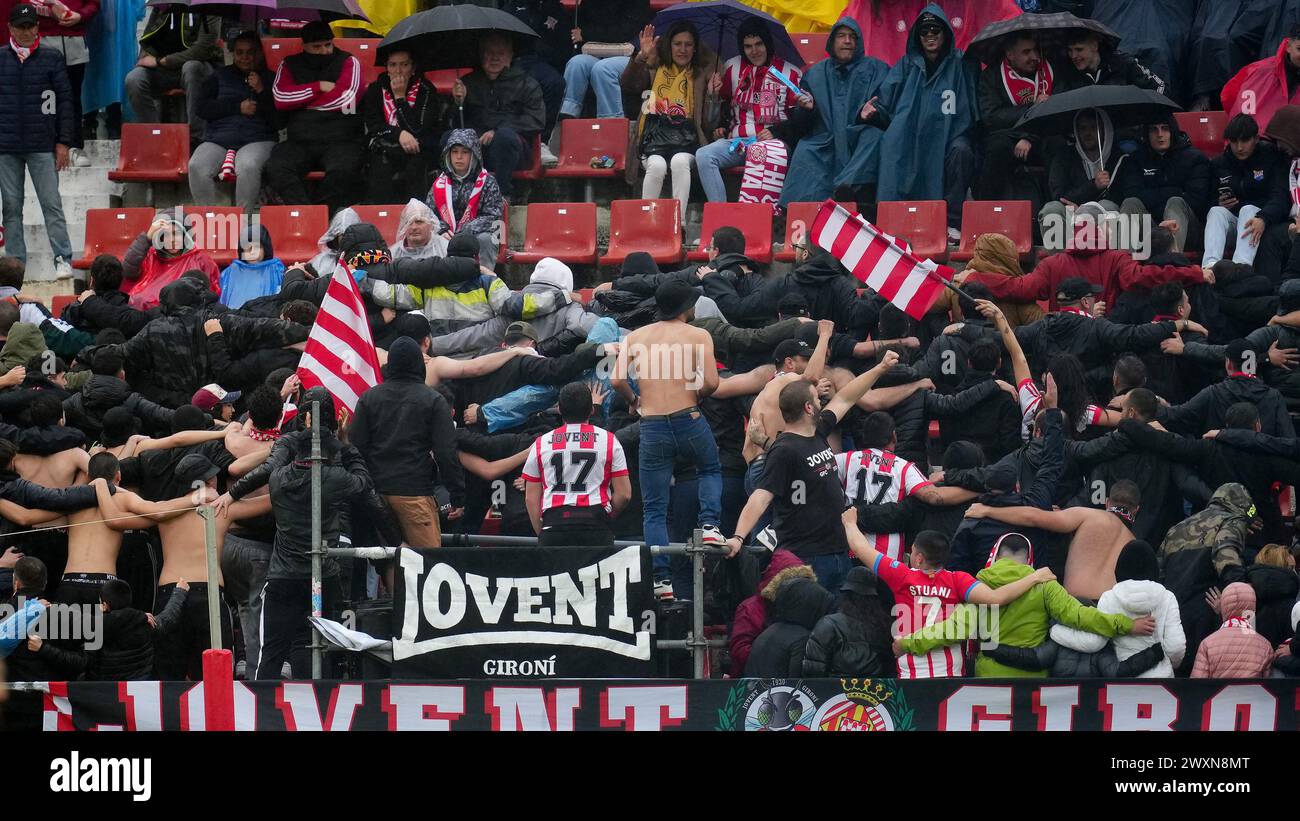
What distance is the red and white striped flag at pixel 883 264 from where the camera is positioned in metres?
13.8

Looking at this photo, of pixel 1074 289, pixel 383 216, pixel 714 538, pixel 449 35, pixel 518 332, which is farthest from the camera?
pixel 449 35

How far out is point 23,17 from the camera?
1736 centimetres

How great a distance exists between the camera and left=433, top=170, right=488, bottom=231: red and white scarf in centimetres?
1617

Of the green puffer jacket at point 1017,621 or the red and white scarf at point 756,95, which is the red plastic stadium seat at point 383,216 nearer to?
the red and white scarf at point 756,95

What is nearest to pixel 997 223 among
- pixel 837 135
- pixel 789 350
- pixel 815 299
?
pixel 837 135

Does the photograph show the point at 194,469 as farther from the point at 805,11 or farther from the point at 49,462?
the point at 805,11

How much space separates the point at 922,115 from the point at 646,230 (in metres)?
2.41

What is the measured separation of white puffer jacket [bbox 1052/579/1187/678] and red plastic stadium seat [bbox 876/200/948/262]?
5.20m

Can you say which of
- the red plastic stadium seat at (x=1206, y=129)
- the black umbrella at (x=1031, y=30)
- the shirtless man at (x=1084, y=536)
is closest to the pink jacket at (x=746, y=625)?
the shirtless man at (x=1084, y=536)

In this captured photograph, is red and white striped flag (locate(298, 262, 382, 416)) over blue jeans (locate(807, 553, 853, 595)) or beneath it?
over

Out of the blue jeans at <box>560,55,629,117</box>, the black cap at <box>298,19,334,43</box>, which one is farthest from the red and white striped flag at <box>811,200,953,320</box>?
the black cap at <box>298,19,334,43</box>

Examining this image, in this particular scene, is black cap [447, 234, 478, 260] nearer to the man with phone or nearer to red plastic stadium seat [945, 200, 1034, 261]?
red plastic stadium seat [945, 200, 1034, 261]
